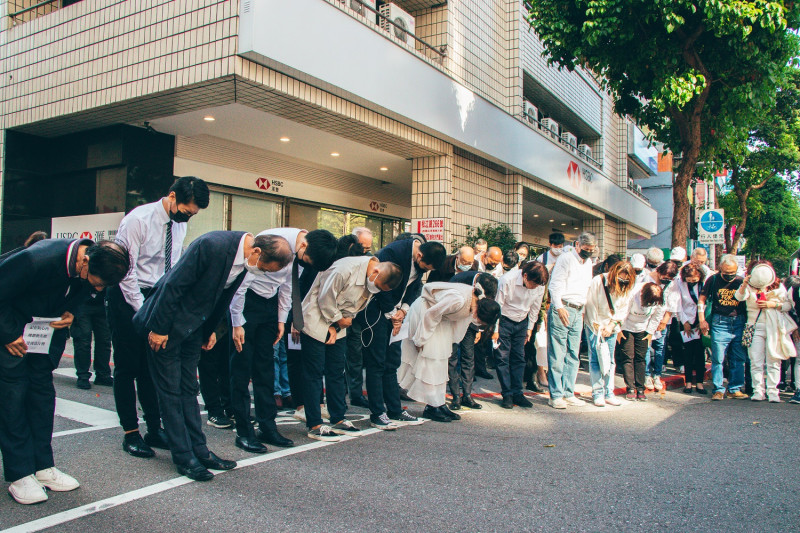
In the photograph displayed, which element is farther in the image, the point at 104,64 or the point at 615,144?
the point at 615,144

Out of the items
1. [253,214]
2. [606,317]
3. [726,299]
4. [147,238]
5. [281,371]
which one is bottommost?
Result: [281,371]

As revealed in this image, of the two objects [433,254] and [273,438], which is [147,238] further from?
[433,254]

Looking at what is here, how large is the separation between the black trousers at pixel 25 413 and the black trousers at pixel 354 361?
2831 mm

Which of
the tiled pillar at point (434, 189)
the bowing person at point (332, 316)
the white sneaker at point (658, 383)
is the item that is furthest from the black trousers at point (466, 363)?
the tiled pillar at point (434, 189)

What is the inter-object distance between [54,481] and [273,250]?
6.43ft

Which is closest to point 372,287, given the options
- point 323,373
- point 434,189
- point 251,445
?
point 323,373

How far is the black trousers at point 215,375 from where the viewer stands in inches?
211

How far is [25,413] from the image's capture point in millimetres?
3639

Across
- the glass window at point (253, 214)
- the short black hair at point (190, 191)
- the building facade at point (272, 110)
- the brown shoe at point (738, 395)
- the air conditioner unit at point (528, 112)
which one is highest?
the air conditioner unit at point (528, 112)

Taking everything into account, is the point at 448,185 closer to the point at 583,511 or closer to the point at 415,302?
the point at 415,302

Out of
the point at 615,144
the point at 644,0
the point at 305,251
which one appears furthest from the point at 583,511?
the point at 615,144

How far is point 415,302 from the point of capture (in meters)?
6.18

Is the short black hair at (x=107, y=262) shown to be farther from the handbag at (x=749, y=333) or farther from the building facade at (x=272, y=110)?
the handbag at (x=749, y=333)

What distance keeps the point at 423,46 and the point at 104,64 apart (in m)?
6.75
